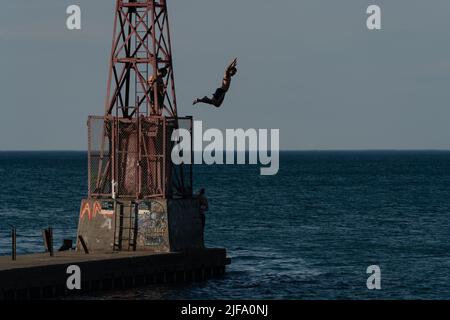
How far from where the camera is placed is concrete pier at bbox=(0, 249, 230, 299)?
4756 cm

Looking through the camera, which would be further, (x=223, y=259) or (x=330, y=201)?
(x=330, y=201)

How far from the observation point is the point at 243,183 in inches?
7023

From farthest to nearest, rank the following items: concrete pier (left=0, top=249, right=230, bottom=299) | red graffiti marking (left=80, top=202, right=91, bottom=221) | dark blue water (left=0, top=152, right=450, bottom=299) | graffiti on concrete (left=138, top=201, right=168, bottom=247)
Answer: red graffiti marking (left=80, top=202, right=91, bottom=221) → dark blue water (left=0, top=152, right=450, bottom=299) → graffiti on concrete (left=138, top=201, right=168, bottom=247) → concrete pier (left=0, top=249, right=230, bottom=299)

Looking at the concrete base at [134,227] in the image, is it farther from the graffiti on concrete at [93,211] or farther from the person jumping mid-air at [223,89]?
the person jumping mid-air at [223,89]

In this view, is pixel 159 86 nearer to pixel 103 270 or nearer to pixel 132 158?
pixel 132 158

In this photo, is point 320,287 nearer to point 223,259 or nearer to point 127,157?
point 223,259

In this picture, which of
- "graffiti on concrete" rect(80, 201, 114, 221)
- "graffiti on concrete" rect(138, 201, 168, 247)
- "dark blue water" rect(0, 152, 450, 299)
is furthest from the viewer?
"graffiti on concrete" rect(80, 201, 114, 221)

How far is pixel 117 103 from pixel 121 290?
927 centimetres

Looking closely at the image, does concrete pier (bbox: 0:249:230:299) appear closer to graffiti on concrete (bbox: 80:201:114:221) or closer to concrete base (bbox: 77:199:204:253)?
concrete base (bbox: 77:199:204:253)

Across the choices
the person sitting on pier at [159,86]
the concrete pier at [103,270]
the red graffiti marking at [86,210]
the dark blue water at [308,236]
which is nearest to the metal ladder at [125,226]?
the concrete pier at [103,270]

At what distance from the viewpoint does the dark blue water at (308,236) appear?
55.6 metres

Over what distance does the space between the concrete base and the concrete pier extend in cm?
76

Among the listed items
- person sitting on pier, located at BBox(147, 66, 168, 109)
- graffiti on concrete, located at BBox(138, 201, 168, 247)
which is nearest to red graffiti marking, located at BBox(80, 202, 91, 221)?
graffiti on concrete, located at BBox(138, 201, 168, 247)
